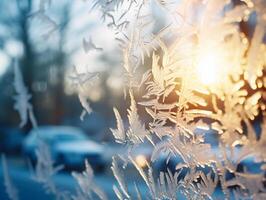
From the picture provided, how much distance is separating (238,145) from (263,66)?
130 mm

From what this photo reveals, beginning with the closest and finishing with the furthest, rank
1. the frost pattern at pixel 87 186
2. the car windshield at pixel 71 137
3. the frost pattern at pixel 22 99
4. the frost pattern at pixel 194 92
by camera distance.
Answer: the frost pattern at pixel 194 92, the frost pattern at pixel 87 186, the frost pattern at pixel 22 99, the car windshield at pixel 71 137

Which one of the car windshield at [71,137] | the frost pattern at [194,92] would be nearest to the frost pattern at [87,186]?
the frost pattern at [194,92]

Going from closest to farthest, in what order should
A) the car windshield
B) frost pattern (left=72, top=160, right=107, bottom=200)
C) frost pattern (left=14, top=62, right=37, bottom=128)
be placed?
frost pattern (left=72, top=160, right=107, bottom=200), frost pattern (left=14, top=62, right=37, bottom=128), the car windshield

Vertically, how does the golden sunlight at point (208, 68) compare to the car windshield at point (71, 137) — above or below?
above

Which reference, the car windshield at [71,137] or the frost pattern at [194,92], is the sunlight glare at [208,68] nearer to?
the frost pattern at [194,92]

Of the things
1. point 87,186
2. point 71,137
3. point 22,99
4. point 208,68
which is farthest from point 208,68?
point 71,137

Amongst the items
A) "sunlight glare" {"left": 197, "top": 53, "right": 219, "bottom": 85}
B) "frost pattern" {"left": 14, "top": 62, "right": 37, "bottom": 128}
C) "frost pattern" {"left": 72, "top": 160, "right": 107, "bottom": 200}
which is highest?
"sunlight glare" {"left": 197, "top": 53, "right": 219, "bottom": 85}

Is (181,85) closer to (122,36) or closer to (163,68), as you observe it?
(163,68)

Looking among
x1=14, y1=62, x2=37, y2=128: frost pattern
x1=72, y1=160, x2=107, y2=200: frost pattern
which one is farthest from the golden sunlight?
x1=14, y1=62, x2=37, y2=128: frost pattern

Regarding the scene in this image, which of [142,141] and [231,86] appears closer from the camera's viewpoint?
[231,86]

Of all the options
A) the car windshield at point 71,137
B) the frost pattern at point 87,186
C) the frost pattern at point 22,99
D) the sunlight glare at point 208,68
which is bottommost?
the car windshield at point 71,137

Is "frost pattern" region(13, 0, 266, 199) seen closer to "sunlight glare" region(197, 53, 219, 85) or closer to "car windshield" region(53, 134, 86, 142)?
"sunlight glare" region(197, 53, 219, 85)

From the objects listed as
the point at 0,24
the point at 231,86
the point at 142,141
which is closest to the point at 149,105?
the point at 142,141

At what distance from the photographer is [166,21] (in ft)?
3.55
